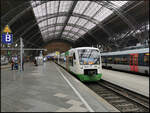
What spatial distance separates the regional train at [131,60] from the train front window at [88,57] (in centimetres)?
555

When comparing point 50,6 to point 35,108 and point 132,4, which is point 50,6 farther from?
point 35,108

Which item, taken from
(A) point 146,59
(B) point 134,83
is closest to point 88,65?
(B) point 134,83

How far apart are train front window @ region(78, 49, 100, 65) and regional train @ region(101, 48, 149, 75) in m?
5.55

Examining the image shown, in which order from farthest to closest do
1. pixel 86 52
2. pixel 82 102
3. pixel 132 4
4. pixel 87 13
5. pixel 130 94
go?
pixel 87 13
pixel 132 4
pixel 86 52
pixel 130 94
pixel 82 102

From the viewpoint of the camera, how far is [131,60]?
14797 mm

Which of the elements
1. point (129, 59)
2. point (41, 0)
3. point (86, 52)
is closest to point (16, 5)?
point (41, 0)

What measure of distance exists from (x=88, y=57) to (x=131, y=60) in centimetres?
695

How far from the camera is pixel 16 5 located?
2350cm

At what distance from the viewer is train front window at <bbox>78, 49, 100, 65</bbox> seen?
33.7 feet

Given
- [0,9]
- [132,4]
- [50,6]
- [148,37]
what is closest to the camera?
[0,9]

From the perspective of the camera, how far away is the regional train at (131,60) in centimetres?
1285

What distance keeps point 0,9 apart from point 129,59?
2172 cm

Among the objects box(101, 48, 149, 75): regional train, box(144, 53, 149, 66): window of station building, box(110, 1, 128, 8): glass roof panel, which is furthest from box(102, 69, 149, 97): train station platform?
box(110, 1, 128, 8): glass roof panel

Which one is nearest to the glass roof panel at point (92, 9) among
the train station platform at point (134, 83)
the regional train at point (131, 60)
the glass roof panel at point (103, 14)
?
the glass roof panel at point (103, 14)
